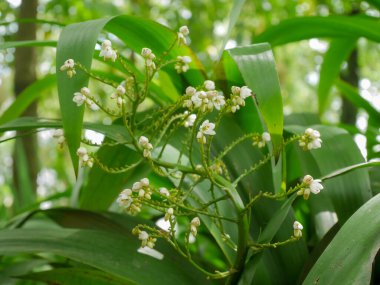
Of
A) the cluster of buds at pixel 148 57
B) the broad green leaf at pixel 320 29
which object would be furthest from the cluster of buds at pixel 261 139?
the broad green leaf at pixel 320 29

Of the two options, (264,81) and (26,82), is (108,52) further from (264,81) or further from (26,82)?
(26,82)

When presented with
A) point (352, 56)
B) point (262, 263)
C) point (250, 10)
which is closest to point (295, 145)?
point (262, 263)

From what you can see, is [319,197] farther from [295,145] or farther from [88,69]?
[88,69]

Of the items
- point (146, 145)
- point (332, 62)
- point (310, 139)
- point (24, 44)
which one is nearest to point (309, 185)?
point (310, 139)

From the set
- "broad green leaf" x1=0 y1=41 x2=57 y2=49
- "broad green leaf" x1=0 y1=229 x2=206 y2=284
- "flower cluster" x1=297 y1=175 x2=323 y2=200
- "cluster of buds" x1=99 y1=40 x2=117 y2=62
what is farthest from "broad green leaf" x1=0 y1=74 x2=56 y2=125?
"flower cluster" x1=297 y1=175 x2=323 y2=200

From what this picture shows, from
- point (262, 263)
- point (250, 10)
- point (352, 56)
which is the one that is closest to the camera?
point (262, 263)

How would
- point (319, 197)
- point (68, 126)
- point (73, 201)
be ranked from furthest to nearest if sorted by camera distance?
1. point (73, 201)
2. point (319, 197)
3. point (68, 126)

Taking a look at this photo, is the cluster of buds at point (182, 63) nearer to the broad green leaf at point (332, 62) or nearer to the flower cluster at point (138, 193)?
the flower cluster at point (138, 193)
